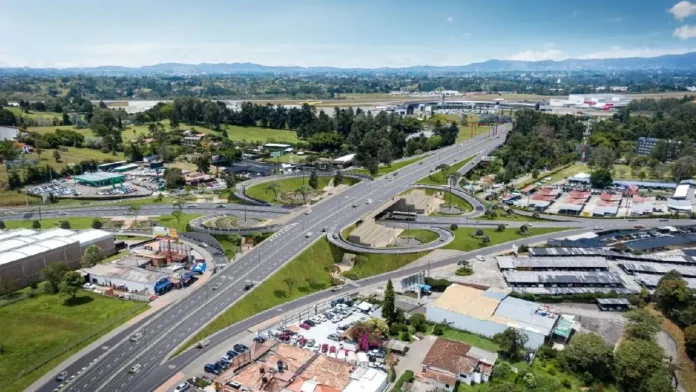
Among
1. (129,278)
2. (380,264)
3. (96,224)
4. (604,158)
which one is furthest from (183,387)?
(604,158)

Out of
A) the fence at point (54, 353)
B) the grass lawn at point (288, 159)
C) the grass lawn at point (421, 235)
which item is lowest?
the fence at point (54, 353)

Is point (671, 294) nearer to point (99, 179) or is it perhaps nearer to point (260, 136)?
point (99, 179)

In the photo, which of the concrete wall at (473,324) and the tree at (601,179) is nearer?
the concrete wall at (473,324)

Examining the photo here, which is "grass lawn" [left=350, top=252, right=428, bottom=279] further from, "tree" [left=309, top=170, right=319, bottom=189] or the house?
"tree" [left=309, top=170, right=319, bottom=189]

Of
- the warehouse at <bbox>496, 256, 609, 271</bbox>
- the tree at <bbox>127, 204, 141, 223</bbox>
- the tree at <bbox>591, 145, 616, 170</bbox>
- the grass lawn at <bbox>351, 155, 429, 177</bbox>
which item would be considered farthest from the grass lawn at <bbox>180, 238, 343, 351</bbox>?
the tree at <bbox>591, 145, 616, 170</bbox>

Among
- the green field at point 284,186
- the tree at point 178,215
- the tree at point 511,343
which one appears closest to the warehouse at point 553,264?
the tree at point 511,343

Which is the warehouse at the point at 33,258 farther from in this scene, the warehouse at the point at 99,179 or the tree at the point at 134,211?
the warehouse at the point at 99,179

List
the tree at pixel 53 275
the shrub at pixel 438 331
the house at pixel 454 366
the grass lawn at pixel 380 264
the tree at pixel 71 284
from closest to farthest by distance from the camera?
the house at pixel 454 366 → the shrub at pixel 438 331 → the tree at pixel 71 284 → the tree at pixel 53 275 → the grass lawn at pixel 380 264
